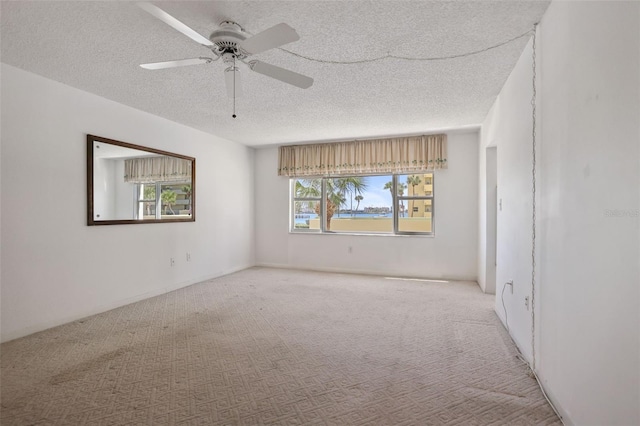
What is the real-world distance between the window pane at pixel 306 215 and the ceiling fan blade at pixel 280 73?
3.91 meters

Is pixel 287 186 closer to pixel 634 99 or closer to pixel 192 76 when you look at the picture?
pixel 192 76

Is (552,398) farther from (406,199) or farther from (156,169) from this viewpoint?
(156,169)

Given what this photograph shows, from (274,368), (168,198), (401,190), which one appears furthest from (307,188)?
(274,368)

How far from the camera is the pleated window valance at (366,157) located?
5216 mm

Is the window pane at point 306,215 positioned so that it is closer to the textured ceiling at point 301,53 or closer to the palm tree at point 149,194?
the textured ceiling at point 301,53

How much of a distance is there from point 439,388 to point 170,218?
390cm

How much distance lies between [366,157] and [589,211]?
426 centimetres

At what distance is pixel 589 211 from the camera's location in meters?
1.47

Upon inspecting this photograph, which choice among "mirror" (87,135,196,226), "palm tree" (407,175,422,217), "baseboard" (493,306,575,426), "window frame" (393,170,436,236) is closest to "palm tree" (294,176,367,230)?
"window frame" (393,170,436,236)

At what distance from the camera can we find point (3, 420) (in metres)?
1.72

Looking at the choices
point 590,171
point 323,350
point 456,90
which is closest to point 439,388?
point 323,350

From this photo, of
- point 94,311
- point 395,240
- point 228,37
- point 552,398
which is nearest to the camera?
point 552,398

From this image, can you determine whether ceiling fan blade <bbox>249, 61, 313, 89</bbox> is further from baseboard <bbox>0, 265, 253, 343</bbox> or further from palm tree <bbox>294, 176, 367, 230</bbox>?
palm tree <bbox>294, 176, 367, 230</bbox>

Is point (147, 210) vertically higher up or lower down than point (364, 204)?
lower down
